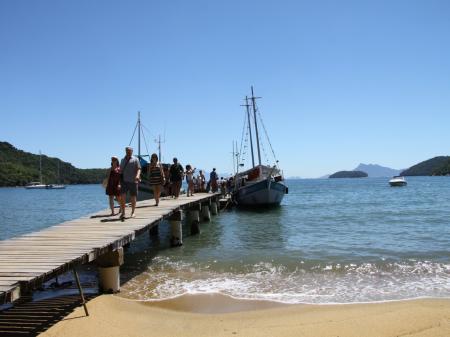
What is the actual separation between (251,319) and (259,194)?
25485 millimetres

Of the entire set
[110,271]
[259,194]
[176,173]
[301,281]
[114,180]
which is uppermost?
[176,173]

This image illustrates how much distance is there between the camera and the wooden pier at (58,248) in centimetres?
621

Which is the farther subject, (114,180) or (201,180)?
(201,180)

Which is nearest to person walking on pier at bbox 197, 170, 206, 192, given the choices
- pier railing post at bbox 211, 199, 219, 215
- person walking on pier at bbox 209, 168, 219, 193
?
person walking on pier at bbox 209, 168, 219, 193

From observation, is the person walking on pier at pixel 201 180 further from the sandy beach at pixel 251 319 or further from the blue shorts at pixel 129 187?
the sandy beach at pixel 251 319

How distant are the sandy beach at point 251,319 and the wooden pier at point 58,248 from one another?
3.13 feet

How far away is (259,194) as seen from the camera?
33.2 meters

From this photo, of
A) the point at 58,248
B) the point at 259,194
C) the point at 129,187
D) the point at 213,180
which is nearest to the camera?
the point at 58,248

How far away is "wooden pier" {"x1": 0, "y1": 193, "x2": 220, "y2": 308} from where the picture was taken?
6.21m

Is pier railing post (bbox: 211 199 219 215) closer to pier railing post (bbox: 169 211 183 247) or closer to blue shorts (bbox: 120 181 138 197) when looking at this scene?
pier railing post (bbox: 169 211 183 247)

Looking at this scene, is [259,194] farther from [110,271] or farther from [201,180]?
[110,271]

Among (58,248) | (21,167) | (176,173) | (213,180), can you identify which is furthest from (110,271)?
(21,167)

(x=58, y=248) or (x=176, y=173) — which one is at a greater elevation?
(x=176, y=173)

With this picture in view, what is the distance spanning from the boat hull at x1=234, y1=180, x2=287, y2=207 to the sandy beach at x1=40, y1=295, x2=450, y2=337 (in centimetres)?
2400
